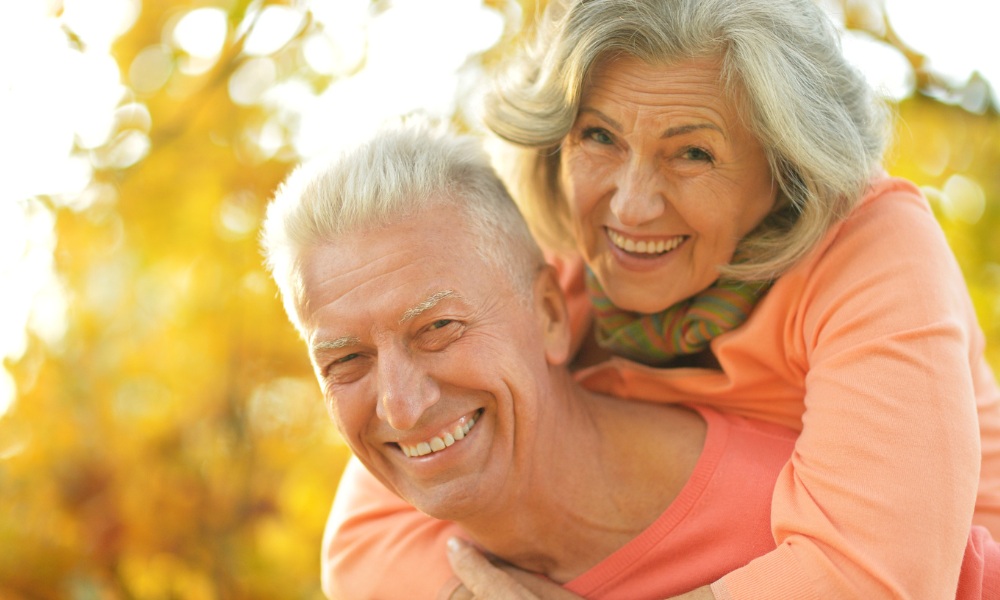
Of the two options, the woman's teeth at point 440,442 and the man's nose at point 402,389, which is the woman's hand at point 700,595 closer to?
the woman's teeth at point 440,442

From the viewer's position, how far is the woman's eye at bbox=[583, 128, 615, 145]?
2.24m

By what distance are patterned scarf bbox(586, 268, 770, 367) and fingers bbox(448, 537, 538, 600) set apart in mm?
794

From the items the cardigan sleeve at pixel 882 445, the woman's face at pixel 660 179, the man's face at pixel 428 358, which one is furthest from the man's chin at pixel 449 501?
the woman's face at pixel 660 179

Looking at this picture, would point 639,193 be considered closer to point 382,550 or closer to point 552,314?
point 552,314

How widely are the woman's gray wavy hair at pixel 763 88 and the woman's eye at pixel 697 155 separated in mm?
129

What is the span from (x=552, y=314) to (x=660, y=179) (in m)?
0.47

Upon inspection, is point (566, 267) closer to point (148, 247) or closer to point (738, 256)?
point (738, 256)

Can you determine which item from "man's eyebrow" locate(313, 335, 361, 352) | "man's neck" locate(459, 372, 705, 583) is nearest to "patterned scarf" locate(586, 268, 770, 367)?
"man's neck" locate(459, 372, 705, 583)

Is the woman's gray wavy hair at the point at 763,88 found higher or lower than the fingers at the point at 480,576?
higher

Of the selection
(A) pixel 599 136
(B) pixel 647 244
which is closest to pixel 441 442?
(B) pixel 647 244

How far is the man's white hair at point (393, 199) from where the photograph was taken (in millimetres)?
1995

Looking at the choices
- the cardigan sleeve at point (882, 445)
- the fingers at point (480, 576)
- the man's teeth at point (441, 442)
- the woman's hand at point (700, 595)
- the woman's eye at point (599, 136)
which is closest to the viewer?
the cardigan sleeve at point (882, 445)

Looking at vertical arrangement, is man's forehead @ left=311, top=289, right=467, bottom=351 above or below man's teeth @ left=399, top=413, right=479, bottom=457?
above

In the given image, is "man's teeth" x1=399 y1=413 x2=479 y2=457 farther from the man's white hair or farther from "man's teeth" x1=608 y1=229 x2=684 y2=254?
"man's teeth" x1=608 y1=229 x2=684 y2=254
